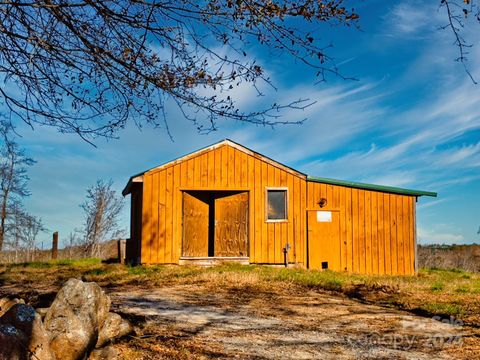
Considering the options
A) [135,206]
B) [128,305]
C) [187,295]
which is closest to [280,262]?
[135,206]

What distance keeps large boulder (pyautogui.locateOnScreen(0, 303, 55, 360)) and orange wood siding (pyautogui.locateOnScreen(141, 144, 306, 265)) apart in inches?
492

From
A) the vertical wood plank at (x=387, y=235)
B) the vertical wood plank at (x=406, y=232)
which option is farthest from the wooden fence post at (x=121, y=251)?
the vertical wood plank at (x=406, y=232)

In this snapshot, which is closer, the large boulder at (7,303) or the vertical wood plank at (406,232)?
the large boulder at (7,303)

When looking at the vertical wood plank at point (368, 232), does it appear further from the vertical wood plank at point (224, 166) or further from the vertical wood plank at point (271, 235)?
the vertical wood plank at point (224, 166)

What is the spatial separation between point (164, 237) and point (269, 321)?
10.1 meters

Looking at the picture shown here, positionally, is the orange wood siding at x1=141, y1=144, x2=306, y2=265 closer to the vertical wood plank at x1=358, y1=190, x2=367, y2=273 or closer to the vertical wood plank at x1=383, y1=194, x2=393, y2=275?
the vertical wood plank at x1=358, y1=190, x2=367, y2=273

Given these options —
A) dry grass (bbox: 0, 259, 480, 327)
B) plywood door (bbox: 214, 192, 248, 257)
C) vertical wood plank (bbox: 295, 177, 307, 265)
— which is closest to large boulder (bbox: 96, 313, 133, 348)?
dry grass (bbox: 0, 259, 480, 327)

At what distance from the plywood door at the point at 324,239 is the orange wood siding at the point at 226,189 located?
0.30 metres

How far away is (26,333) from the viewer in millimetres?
4621

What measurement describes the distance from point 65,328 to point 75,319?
0.17 metres

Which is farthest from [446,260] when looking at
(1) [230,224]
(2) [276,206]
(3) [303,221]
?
(1) [230,224]

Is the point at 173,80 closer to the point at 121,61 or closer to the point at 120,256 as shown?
the point at 121,61

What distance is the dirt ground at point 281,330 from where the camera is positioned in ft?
19.4

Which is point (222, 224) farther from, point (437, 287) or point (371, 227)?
point (437, 287)
